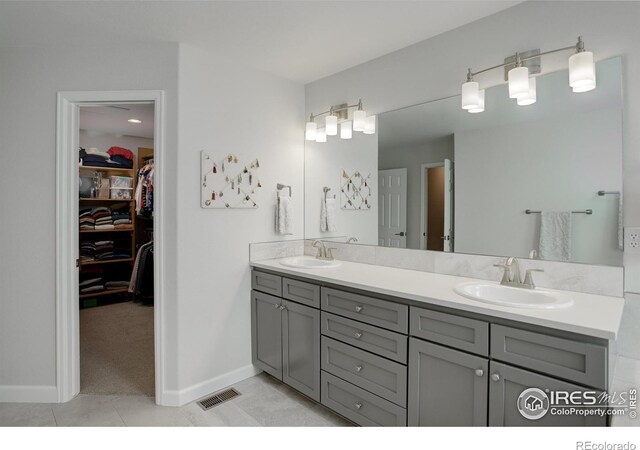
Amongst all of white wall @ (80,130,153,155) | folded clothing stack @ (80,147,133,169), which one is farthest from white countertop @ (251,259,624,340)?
white wall @ (80,130,153,155)

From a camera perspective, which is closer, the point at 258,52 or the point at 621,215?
the point at 621,215

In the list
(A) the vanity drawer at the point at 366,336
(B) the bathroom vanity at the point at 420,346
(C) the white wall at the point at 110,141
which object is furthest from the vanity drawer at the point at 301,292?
(C) the white wall at the point at 110,141

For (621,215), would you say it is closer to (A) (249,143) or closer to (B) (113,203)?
(A) (249,143)

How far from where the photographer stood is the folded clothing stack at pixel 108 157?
14.6 ft

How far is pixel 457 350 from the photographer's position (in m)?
1.55

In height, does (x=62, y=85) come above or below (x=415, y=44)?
below

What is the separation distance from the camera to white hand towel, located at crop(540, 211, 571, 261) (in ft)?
5.79

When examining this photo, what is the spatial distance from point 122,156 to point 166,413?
3736 mm

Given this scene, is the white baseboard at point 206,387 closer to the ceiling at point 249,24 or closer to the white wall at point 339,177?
the white wall at point 339,177

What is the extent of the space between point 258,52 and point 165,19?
2.06 feet

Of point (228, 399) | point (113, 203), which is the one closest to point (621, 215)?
point (228, 399)
